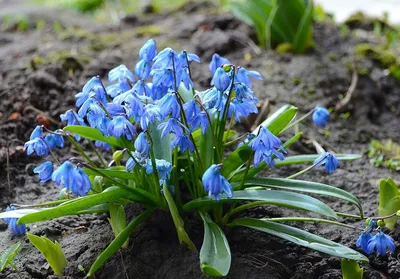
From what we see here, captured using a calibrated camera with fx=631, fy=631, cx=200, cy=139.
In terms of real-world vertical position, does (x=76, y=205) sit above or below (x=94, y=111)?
below

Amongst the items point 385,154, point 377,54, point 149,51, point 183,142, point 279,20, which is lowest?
point 385,154

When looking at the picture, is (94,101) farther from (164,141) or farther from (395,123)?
(395,123)

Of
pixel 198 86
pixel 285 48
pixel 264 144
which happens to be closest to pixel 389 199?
pixel 264 144

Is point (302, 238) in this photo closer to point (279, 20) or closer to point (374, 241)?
point (374, 241)

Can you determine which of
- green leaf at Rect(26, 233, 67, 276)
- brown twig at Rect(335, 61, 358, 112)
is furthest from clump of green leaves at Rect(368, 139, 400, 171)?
green leaf at Rect(26, 233, 67, 276)

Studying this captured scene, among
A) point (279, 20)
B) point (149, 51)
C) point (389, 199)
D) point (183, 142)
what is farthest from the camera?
point (279, 20)

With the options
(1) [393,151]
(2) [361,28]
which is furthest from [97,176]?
(2) [361,28]

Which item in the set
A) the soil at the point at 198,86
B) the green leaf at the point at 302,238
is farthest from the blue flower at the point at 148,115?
the green leaf at the point at 302,238

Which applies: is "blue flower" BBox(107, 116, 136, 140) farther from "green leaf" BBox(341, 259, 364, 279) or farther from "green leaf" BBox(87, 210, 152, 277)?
"green leaf" BBox(341, 259, 364, 279)
